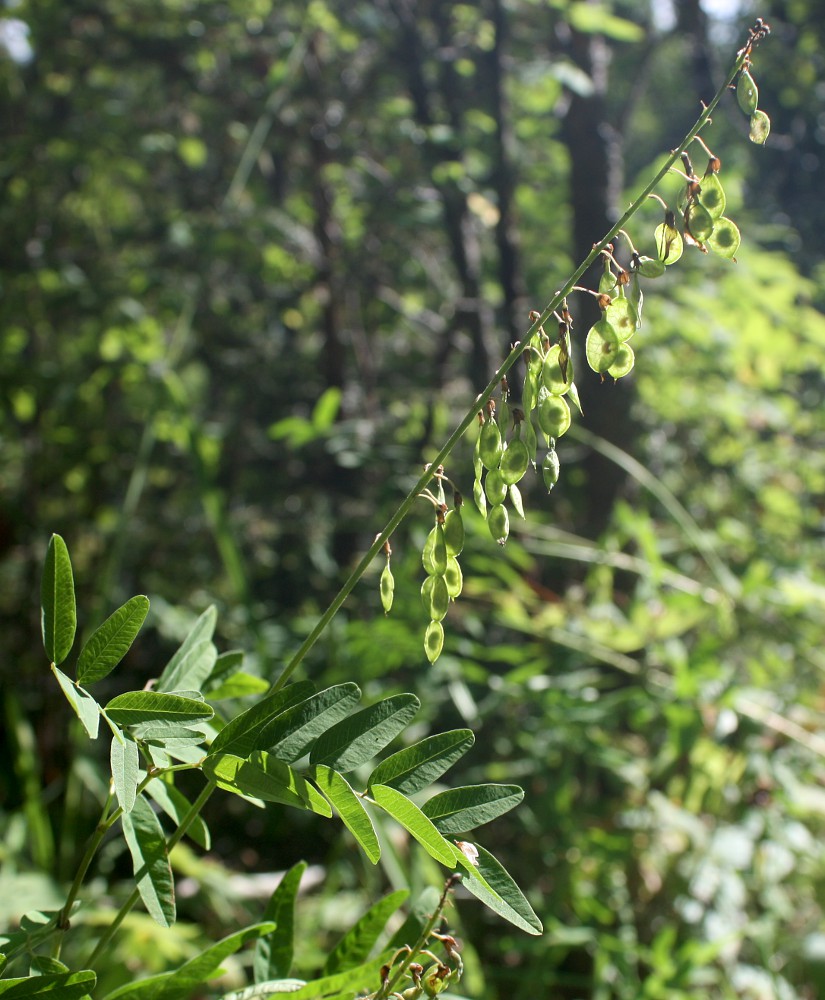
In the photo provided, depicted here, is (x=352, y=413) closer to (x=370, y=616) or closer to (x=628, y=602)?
(x=370, y=616)

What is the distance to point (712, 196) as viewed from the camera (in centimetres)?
48

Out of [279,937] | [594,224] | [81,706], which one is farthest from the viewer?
[594,224]

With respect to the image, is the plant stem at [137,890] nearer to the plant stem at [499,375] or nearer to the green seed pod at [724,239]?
the plant stem at [499,375]

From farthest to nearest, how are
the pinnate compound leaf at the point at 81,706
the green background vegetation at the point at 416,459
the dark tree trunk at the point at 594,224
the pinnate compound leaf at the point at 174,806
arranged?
1. the dark tree trunk at the point at 594,224
2. the green background vegetation at the point at 416,459
3. the pinnate compound leaf at the point at 174,806
4. the pinnate compound leaf at the point at 81,706

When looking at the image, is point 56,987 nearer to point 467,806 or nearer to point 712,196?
point 467,806

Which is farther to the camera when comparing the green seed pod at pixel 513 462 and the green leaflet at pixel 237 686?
the green leaflet at pixel 237 686

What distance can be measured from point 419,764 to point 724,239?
327 mm

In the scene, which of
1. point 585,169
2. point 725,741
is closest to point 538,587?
point 725,741

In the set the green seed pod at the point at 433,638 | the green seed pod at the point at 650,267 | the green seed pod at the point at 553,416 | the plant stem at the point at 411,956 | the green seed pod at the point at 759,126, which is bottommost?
the plant stem at the point at 411,956

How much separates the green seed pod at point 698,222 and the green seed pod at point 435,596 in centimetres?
22

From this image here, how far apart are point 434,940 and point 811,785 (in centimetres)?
143

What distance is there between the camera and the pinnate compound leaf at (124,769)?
42 centimetres

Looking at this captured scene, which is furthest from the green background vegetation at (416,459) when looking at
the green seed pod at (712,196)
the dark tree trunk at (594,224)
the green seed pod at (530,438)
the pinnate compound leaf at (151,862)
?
the green seed pod at (712,196)

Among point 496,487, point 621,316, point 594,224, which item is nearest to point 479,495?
point 496,487
